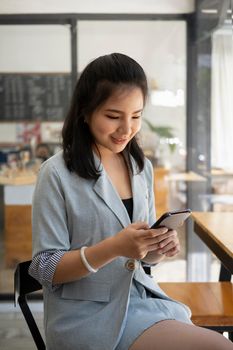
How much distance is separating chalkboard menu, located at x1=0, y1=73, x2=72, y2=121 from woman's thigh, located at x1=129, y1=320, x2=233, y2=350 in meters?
2.86

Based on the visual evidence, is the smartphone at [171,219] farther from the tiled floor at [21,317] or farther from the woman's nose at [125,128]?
the tiled floor at [21,317]

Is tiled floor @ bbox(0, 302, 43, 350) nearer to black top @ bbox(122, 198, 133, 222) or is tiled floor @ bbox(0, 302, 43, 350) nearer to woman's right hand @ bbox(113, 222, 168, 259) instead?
black top @ bbox(122, 198, 133, 222)

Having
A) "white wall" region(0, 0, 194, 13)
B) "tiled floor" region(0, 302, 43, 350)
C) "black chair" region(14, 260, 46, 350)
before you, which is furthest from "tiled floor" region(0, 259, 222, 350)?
"white wall" region(0, 0, 194, 13)

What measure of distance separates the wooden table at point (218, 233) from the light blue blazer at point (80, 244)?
1.82ft

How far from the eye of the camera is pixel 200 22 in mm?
3795

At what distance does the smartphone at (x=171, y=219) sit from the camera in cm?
114

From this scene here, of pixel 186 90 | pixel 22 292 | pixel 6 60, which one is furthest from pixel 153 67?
pixel 22 292

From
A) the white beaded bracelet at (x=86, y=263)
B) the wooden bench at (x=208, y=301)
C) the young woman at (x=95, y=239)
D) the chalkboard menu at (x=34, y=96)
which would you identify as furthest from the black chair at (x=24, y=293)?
the chalkboard menu at (x=34, y=96)

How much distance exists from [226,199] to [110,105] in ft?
9.07

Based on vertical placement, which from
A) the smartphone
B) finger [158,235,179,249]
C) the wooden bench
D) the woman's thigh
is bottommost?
the wooden bench

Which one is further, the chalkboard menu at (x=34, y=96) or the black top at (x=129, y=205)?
the chalkboard menu at (x=34, y=96)

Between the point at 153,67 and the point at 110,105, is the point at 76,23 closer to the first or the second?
the point at 153,67

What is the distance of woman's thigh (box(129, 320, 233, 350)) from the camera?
115 centimetres

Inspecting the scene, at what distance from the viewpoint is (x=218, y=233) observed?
6.54 ft
